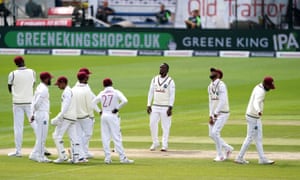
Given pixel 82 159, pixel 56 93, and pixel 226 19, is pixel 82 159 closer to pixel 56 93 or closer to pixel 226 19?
pixel 56 93

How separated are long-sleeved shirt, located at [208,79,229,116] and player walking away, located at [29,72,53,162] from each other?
3903 millimetres

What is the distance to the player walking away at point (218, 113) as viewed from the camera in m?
23.9

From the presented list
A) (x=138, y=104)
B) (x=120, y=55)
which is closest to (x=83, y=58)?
(x=120, y=55)

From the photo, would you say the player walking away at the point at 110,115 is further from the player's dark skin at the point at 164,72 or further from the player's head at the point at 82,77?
the player's dark skin at the point at 164,72

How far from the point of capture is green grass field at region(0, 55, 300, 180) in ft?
71.3

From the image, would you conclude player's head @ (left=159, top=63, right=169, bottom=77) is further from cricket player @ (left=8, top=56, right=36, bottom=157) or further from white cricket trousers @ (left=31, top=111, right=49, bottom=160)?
white cricket trousers @ (left=31, top=111, right=49, bottom=160)

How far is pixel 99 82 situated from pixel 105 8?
12.6 m

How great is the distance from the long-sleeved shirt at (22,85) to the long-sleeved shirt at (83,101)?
1.75 meters

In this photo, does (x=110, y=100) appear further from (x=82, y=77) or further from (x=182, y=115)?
(x=182, y=115)

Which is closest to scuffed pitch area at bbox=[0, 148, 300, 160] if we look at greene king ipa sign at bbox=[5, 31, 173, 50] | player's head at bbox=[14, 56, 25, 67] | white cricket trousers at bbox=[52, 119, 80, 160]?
white cricket trousers at bbox=[52, 119, 80, 160]

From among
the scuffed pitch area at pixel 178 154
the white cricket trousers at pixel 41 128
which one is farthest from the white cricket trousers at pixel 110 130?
the scuffed pitch area at pixel 178 154

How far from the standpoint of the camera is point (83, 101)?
76.9 feet

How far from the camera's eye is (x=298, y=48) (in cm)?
5112

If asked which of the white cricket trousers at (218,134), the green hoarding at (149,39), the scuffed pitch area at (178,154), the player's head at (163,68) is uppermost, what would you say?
the green hoarding at (149,39)
